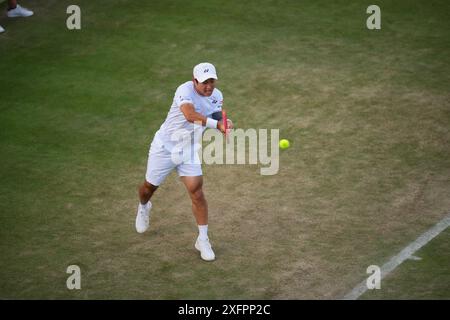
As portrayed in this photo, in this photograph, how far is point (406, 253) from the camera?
10.1 meters

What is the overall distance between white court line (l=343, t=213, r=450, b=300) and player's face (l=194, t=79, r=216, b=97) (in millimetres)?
2971

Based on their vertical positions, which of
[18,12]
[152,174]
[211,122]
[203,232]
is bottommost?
[203,232]

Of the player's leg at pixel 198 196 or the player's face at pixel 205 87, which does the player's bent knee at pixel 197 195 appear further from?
the player's face at pixel 205 87

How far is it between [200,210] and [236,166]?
2444 millimetres

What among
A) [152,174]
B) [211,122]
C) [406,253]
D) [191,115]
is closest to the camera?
[211,122]

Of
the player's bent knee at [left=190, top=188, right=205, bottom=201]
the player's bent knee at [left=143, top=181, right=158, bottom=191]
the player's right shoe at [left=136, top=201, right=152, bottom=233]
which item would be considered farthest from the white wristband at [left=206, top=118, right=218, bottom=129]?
the player's right shoe at [left=136, top=201, right=152, bottom=233]

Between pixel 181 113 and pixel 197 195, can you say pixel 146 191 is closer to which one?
pixel 197 195

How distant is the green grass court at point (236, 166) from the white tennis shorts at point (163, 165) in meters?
0.89

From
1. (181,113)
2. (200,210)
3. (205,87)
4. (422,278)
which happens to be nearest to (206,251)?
(200,210)

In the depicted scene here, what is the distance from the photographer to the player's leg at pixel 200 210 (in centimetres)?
1012

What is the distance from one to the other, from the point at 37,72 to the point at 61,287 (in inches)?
261

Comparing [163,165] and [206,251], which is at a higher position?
[163,165]

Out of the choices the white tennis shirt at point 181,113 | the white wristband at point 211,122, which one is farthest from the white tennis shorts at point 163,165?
the white wristband at point 211,122
